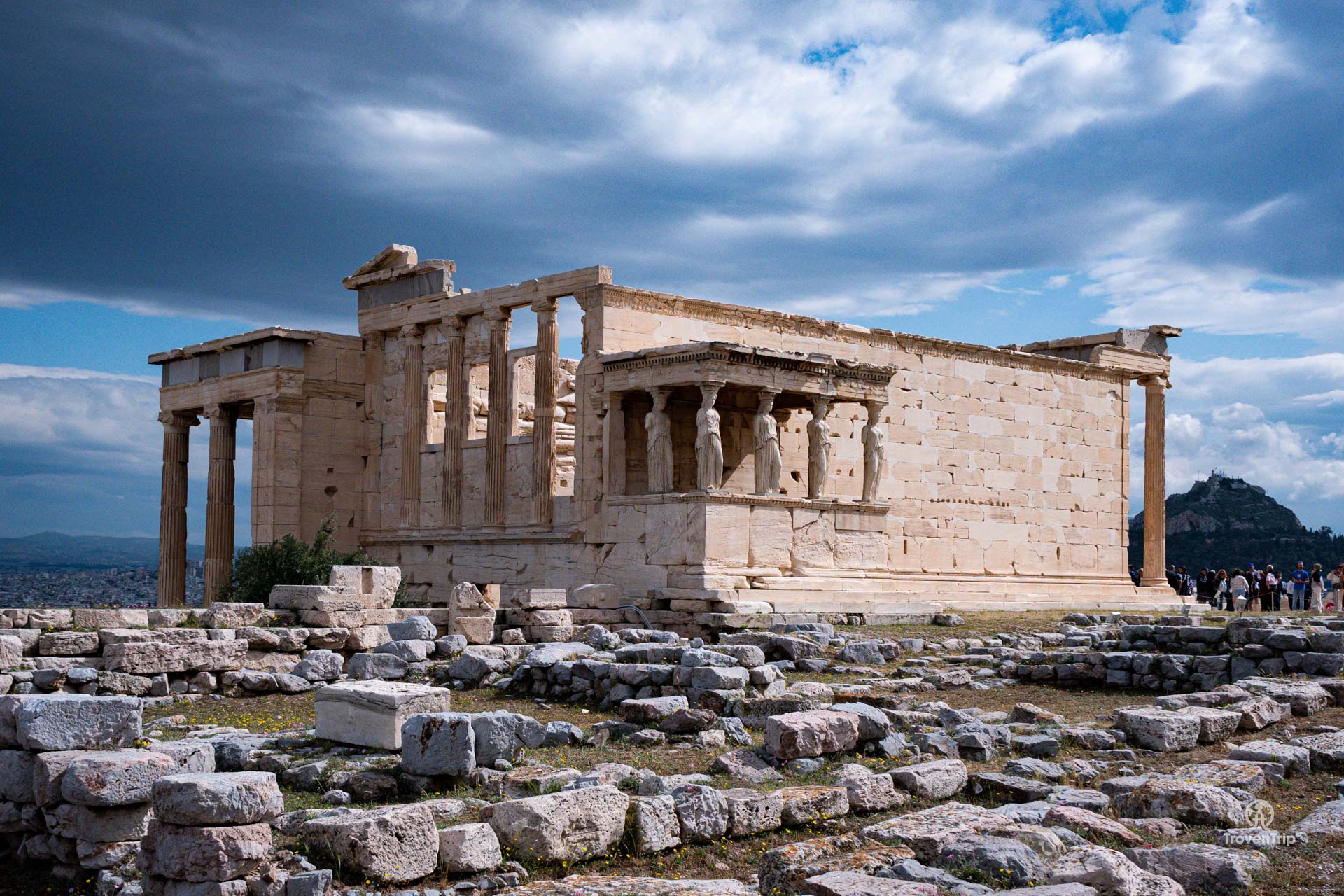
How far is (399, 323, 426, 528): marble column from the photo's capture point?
2581 centimetres

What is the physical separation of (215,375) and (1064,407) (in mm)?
16620

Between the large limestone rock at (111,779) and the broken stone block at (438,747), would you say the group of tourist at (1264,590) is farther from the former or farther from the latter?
the large limestone rock at (111,779)

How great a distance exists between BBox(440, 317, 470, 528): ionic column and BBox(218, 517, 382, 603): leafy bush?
5.52 feet

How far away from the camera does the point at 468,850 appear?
717cm

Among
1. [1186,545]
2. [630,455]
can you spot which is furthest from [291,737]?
[1186,545]

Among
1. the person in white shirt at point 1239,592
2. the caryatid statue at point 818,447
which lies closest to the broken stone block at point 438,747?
the caryatid statue at point 818,447

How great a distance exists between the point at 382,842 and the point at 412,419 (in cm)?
1945

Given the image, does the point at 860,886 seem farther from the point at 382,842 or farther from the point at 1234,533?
the point at 1234,533

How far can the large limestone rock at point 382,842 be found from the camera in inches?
273

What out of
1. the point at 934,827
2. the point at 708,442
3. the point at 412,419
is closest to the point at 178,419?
the point at 412,419

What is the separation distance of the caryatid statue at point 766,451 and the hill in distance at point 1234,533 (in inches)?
1813

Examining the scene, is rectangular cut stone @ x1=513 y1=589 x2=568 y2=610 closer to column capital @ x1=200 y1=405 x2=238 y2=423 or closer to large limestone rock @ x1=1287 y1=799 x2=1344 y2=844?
large limestone rock @ x1=1287 y1=799 x2=1344 y2=844

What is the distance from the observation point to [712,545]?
67.3 feet

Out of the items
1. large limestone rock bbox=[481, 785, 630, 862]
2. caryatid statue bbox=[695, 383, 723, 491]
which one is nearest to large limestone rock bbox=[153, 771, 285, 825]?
large limestone rock bbox=[481, 785, 630, 862]
